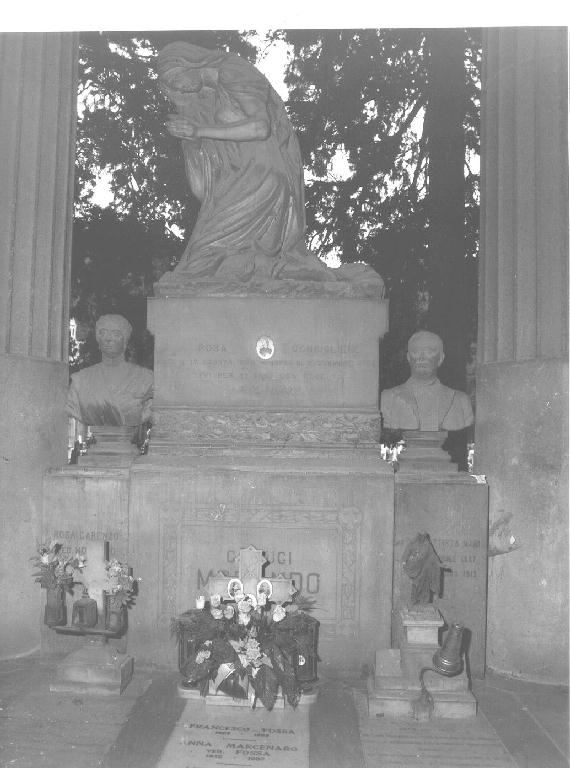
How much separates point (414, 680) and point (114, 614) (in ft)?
7.96

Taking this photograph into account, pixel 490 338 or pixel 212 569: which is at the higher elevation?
pixel 490 338

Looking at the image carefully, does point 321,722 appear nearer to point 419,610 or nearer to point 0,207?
point 419,610

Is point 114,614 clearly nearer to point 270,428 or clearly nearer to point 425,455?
point 270,428

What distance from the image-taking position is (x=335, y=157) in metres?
13.0

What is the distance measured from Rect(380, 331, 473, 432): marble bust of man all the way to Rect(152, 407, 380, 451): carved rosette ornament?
0.88 feet

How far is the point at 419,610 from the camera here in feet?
20.5

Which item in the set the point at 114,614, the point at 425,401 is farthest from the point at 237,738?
the point at 425,401

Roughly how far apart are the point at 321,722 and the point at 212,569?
5.73ft

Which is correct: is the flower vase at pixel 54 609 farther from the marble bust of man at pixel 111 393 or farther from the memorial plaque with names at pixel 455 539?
the memorial plaque with names at pixel 455 539

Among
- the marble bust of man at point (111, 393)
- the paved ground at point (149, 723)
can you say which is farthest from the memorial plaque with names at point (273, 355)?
the paved ground at point (149, 723)

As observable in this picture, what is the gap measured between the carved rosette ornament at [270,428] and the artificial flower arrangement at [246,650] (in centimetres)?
176

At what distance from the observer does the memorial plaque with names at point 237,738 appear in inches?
197

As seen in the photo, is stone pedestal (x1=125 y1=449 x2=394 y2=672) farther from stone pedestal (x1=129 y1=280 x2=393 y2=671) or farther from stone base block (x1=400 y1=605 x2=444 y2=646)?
stone base block (x1=400 y1=605 x2=444 y2=646)

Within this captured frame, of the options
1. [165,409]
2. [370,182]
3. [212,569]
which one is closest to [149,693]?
[212,569]
